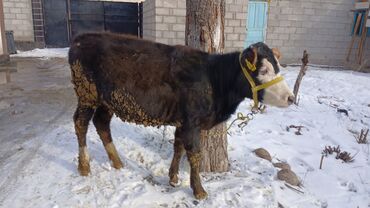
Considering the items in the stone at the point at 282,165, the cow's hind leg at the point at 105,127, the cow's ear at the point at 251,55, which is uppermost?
the cow's ear at the point at 251,55

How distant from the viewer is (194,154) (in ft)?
9.34

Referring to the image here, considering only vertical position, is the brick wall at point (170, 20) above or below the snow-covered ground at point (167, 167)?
above

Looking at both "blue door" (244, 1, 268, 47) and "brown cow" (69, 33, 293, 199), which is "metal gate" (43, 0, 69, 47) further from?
"brown cow" (69, 33, 293, 199)

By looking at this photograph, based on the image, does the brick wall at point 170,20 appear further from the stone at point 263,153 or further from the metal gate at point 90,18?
the metal gate at point 90,18

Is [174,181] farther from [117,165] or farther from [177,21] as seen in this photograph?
[177,21]

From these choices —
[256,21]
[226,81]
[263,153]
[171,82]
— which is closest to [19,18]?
[256,21]

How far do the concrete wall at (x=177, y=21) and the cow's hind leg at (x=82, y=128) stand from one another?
6.32 m

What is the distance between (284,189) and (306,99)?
440cm

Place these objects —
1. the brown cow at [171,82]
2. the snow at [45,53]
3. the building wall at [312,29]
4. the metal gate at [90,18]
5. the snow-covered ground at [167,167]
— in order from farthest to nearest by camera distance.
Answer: the metal gate at [90,18], the snow at [45,53], the building wall at [312,29], the snow-covered ground at [167,167], the brown cow at [171,82]

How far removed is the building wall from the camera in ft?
38.4

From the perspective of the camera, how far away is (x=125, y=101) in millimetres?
2869

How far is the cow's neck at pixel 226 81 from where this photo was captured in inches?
106

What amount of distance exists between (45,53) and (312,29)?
11.8m

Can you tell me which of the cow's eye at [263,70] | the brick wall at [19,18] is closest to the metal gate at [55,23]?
the brick wall at [19,18]
